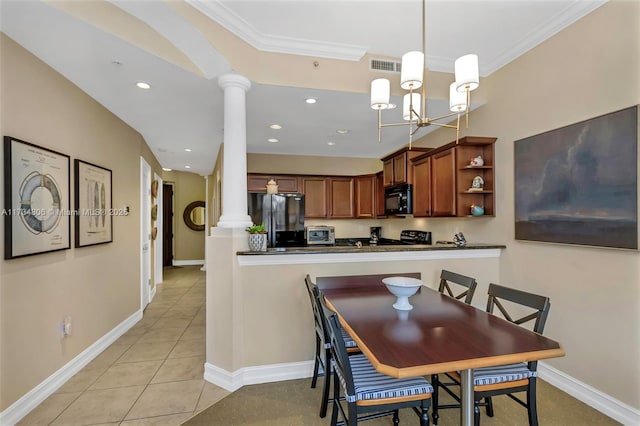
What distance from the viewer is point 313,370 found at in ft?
8.73

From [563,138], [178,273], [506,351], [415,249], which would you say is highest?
[563,138]

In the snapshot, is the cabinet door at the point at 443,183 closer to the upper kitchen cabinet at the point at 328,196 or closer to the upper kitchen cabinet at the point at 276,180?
the upper kitchen cabinet at the point at 328,196

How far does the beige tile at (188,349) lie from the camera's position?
3076 mm

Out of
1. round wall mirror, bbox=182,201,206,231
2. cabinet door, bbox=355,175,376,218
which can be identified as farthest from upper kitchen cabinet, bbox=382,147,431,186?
round wall mirror, bbox=182,201,206,231

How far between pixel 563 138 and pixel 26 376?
4445 mm

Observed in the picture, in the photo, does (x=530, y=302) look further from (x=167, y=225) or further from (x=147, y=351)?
(x=167, y=225)

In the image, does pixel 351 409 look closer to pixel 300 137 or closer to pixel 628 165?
pixel 628 165

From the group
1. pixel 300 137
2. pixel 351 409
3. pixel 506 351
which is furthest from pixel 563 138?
pixel 300 137

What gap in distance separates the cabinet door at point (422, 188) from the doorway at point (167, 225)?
283 inches

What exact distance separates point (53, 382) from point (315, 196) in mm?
4311

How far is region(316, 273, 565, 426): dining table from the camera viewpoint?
49.4 inches

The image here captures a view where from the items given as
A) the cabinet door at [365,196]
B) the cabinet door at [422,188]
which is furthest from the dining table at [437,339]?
the cabinet door at [365,196]

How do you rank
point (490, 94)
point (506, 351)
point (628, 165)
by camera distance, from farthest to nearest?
point (490, 94), point (628, 165), point (506, 351)

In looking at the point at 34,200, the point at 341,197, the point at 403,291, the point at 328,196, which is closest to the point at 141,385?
the point at 34,200
